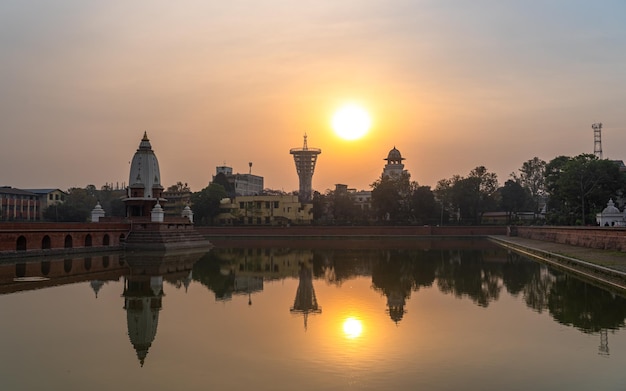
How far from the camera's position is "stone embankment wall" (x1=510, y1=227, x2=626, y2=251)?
31812mm

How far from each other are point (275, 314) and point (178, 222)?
36245 mm

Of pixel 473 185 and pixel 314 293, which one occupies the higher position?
pixel 473 185

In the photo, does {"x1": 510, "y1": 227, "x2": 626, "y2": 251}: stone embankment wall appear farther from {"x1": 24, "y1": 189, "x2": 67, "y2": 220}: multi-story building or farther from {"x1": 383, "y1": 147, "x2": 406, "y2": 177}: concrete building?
{"x1": 24, "y1": 189, "x2": 67, "y2": 220}: multi-story building

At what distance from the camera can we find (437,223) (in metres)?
77.9

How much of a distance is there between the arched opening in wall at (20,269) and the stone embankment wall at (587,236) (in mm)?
30893

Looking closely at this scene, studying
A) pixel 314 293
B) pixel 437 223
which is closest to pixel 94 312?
pixel 314 293

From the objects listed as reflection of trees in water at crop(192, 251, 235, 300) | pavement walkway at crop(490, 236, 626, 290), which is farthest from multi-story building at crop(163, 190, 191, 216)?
pavement walkway at crop(490, 236, 626, 290)

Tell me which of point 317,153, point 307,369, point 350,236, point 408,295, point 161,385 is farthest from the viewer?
point 317,153

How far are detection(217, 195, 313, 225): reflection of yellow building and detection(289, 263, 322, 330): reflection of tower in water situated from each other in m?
54.6

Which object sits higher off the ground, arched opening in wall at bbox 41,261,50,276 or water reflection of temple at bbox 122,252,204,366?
arched opening in wall at bbox 41,261,50,276

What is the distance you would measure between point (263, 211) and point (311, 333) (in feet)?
229

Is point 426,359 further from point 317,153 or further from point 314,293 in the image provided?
point 317,153

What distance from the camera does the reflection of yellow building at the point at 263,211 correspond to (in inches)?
3278

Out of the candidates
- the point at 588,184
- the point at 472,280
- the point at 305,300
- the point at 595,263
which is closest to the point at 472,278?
the point at 472,280
